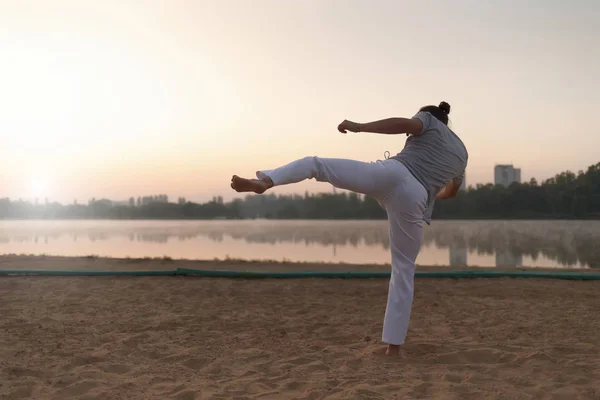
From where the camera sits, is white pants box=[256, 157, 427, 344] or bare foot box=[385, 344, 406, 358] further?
bare foot box=[385, 344, 406, 358]

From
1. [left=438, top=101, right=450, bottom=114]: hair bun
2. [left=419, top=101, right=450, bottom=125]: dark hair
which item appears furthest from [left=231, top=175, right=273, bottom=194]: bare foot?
[left=438, top=101, right=450, bottom=114]: hair bun

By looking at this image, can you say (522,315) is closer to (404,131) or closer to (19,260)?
(404,131)

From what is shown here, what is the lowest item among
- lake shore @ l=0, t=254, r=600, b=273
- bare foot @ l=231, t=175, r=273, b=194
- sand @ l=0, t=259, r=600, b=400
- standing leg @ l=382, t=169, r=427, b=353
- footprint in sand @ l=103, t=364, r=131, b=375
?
footprint in sand @ l=103, t=364, r=131, b=375

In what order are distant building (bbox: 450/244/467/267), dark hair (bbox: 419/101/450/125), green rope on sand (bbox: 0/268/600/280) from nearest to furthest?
dark hair (bbox: 419/101/450/125) < green rope on sand (bbox: 0/268/600/280) < distant building (bbox: 450/244/467/267)

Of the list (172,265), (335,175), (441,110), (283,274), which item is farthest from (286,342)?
(172,265)

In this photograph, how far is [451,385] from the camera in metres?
3.15

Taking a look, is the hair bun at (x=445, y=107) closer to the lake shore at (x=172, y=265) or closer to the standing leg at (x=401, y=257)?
the standing leg at (x=401, y=257)

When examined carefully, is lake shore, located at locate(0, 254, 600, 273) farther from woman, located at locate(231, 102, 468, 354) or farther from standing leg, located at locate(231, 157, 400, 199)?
standing leg, located at locate(231, 157, 400, 199)

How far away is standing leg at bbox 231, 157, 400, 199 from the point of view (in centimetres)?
314

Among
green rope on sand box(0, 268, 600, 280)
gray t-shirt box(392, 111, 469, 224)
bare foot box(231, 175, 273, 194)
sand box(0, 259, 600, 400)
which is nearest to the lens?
bare foot box(231, 175, 273, 194)

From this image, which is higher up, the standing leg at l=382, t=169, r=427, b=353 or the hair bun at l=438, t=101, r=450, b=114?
the hair bun at l=438, t=101, r=450, b=114

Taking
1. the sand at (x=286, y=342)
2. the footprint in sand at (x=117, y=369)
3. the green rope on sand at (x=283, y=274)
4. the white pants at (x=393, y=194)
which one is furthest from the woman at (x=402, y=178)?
the green rope on sand at (x=283, y=274)

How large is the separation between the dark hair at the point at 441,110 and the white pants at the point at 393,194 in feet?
1.79

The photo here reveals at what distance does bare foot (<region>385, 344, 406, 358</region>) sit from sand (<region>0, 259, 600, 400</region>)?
67mm
